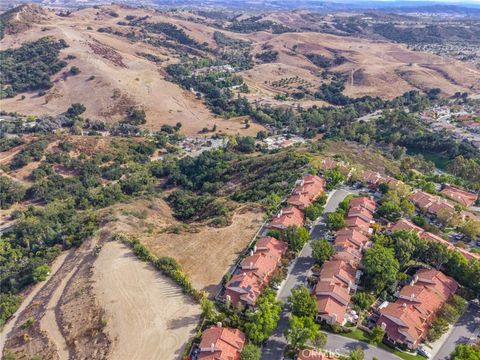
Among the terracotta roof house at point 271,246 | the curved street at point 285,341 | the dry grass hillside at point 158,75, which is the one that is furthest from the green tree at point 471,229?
the dry grass hillside at point 158,75

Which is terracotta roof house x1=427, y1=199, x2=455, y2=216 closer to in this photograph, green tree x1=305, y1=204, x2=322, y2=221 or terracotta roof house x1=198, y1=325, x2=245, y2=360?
green tree x1=305, y1=204, x2=322, y2=221

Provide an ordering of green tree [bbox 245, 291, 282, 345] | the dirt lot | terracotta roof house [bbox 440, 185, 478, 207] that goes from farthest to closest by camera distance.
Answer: terracotta roof house [bbox 440, 185, 478, 207]
the dirt lot
green tree [bbox 245, 291, 282, 345]

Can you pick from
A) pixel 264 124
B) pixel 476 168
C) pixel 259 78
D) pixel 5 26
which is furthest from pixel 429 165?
pixel 5 26

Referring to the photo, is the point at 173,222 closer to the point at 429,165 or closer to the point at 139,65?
the point at 429,165

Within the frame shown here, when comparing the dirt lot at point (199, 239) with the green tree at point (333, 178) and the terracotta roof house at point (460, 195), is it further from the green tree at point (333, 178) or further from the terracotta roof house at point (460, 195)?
the terracotta roof house at point (460, 195)

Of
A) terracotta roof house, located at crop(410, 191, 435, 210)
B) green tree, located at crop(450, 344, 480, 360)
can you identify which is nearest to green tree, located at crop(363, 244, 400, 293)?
green tree, located at crop(450, 344, 480, 360)
